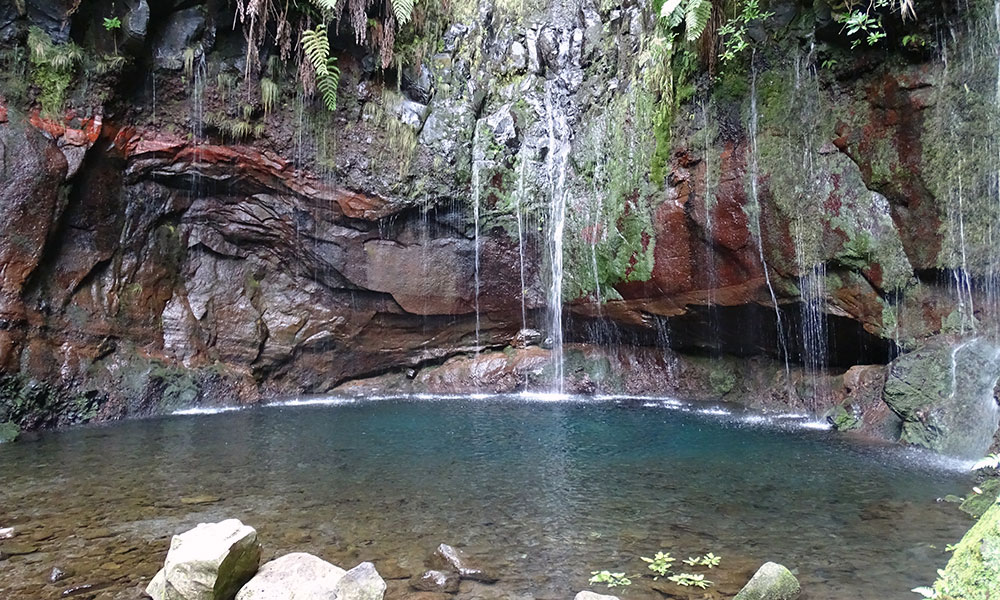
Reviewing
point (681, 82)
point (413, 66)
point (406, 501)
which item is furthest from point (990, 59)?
point (413, 66)

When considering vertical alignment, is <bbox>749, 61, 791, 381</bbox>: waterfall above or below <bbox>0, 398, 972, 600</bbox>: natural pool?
above

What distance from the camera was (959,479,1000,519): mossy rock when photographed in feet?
14.1

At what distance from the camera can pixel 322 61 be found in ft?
32.3

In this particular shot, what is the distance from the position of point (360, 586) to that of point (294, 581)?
0.44m

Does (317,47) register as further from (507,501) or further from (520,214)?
(507,501)

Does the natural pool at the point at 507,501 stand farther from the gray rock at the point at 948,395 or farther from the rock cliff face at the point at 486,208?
the rock cliff face at the point at 486,208

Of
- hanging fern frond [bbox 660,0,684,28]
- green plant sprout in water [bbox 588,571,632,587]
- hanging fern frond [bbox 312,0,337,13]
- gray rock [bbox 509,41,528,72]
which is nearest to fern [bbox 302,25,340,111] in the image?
hanging fern frond [bbox 312,0,337,13]

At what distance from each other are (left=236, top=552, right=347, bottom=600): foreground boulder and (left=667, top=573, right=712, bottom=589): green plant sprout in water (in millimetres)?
1992

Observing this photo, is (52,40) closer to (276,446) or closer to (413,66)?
(413,66)

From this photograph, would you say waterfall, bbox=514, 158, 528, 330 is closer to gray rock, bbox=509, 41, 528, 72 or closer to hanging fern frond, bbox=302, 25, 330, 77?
gray rock, bbox=509, 41, 528, 72

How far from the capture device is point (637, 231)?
10242 mm

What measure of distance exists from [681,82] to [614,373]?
5.62 metres

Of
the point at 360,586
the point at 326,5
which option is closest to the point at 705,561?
the point at 360,586

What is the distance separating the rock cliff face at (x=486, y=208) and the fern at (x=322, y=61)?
0.43 m
